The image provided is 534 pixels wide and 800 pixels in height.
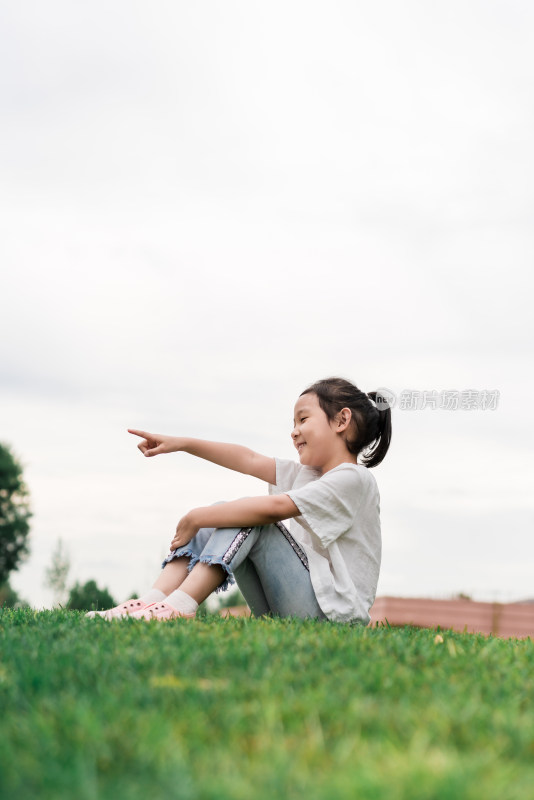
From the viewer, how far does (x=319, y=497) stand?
405 centimetres

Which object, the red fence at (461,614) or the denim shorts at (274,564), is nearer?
the denim shorts at (274,564)

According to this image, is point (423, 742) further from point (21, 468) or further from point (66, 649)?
point (21, 468)

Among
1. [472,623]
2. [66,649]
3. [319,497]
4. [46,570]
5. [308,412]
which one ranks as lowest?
[46,570]

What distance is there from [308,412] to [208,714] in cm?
280

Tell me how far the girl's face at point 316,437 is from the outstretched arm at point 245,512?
1.97 ft

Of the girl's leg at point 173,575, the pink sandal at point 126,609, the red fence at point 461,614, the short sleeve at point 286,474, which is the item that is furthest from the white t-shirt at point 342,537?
the red fence at point 461,614

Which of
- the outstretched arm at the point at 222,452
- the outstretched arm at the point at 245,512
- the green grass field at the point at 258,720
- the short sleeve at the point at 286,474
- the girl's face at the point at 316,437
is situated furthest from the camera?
the short sleeve at the point at 286,474

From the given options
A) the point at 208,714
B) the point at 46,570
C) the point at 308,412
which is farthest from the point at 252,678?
the point at 46,570

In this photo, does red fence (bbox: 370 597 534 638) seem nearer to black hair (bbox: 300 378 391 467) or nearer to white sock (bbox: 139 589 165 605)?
black hair (bbox: 300 378 391 467)

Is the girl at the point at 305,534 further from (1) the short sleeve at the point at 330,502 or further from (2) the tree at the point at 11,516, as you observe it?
(2) the tree at the point at 11,516

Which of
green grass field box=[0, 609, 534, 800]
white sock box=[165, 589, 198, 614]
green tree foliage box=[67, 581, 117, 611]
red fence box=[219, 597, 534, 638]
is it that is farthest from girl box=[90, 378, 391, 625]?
green tree foliage box=[67, 581, 117, 611]

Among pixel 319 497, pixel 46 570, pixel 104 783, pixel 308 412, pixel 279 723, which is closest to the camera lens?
pixel 104 783

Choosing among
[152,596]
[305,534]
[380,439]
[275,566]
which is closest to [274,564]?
[275,566]

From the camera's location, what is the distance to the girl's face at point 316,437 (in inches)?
177
